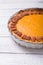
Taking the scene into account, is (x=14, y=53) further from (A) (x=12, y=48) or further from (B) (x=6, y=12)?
(B) (x=6, y=12)

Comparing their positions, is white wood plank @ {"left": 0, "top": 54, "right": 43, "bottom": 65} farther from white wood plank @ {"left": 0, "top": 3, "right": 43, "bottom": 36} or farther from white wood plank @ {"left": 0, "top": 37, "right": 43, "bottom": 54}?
white wood plank @ {"left": 0, "top": 3, "right": 43, "bottom": 36}

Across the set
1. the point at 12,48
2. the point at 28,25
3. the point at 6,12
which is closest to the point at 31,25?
the point at 28,25

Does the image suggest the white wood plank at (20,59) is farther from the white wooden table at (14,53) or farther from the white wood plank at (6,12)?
the white wood plank at (6,12)

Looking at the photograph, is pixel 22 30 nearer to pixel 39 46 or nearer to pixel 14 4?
pixel 39 46

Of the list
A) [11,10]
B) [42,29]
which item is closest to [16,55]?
[42,29]

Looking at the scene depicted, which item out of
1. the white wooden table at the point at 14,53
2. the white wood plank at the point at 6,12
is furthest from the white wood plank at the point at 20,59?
the white wood plank at the point at 6,12

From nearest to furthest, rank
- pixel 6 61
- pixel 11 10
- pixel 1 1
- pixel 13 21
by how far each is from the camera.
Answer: pixel 6 61 < pixel 13 21 < pixel 11 10 < pixel 1 1
